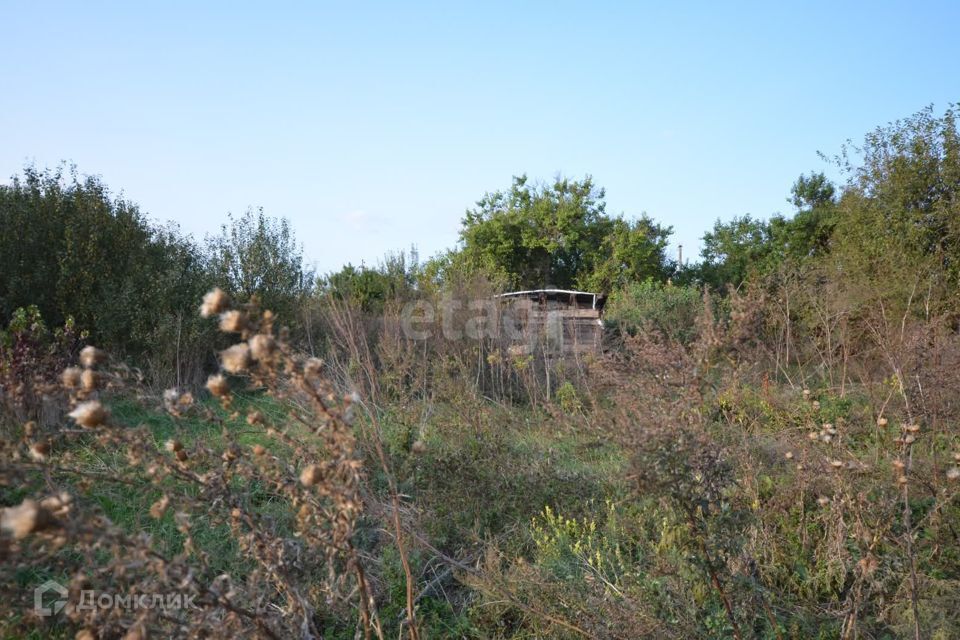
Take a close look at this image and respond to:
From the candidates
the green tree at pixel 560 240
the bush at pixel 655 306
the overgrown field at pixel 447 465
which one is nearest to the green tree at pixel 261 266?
the overgrown field at pixel 447 465

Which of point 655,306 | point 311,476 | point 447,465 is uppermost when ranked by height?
point 655,306

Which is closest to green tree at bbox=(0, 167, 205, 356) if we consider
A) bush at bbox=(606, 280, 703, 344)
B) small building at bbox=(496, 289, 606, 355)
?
small building at bbox=(496, 289, 606, 355)

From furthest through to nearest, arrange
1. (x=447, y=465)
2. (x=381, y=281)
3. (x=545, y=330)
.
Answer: (x=381, y=281) → (x=545, y=330) → (x=447, y=465)

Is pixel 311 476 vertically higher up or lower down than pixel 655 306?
lower down

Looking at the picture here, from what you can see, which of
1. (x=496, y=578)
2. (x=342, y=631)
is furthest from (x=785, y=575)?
(x=342, y=631)

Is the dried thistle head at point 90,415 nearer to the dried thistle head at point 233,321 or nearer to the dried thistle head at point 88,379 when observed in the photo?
the dried thistle head at point 88,379

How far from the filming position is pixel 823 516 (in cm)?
278

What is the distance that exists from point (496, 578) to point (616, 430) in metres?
0.90

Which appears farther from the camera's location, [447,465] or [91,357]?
[447,465]

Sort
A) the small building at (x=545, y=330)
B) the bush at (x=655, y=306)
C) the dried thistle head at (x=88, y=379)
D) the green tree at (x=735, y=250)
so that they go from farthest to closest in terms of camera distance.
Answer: the green tree at (x=735, y=250) < the bush at (x=655, y=306) < the small building at (x=545, y=330) < the dried thistle head at (x=88, y=379)

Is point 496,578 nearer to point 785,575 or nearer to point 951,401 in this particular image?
point 785,575

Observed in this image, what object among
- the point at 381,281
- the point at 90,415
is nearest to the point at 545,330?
the point at 381,281

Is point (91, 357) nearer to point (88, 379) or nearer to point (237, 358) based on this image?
point (88, 379)

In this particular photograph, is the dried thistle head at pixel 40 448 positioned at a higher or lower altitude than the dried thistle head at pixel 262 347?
lower
